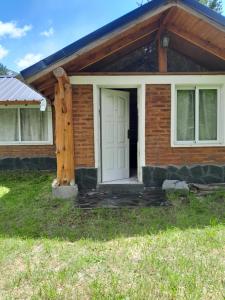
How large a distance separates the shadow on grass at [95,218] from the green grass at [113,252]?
15mm

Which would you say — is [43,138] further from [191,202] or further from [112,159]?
[191,202]

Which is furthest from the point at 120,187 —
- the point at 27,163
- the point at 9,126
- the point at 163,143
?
the point at 9,126

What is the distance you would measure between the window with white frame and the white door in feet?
4.41

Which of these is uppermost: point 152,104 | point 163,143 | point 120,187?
point 152,104

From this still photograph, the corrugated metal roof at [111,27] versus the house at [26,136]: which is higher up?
the corrugated metal roof at [111,27]

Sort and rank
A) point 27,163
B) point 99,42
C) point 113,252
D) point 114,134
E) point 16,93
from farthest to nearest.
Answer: point 16,93, point 27,163, point 114,134, point 99,42, point 113,252

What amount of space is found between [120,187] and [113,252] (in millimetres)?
3330

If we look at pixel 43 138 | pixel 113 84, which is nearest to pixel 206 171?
pixel 113 84

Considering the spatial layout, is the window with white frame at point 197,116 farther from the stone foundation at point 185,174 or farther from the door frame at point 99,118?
the door frame at point 99,118

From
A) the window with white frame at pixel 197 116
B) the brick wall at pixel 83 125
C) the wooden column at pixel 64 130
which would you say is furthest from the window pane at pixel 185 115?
the wooden column at pixel 64 130

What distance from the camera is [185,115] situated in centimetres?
727

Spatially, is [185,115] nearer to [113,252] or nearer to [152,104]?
[152,104]

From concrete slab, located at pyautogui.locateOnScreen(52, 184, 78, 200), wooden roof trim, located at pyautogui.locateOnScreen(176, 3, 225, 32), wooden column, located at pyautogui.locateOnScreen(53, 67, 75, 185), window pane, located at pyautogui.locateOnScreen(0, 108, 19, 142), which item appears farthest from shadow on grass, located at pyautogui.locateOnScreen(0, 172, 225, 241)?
window pane, located at pyautogui.locateOnScreen(0, 108, 19, 142)

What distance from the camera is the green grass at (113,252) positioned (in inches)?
121
